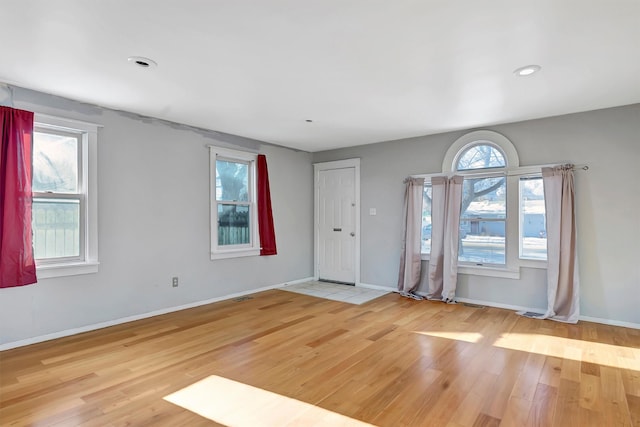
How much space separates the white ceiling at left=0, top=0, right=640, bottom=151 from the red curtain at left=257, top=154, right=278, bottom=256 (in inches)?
56.9

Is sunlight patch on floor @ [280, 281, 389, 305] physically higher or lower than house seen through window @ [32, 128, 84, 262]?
lower

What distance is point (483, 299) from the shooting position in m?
4.75

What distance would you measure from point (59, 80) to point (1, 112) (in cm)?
61

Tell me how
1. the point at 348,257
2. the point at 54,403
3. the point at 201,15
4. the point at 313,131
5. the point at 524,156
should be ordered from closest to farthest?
1. the point at 201,15
2. the point at 54,403
3. the point at 524,156
4. the point at 313,131
5. the point at 348,257

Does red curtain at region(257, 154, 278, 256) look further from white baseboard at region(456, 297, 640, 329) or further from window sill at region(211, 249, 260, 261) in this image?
white baseboard at region(456, 297, 640, 329)

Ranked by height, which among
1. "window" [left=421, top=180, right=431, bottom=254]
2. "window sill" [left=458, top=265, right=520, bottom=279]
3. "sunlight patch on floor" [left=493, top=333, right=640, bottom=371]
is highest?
"window" [left=421, top=180, right=431, bottom=254]

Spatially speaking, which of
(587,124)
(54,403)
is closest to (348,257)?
(587,124)

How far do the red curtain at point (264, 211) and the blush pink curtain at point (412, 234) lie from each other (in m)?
2.14

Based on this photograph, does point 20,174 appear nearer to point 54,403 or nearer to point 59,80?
point 59,80

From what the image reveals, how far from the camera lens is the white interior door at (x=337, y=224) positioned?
6105mm

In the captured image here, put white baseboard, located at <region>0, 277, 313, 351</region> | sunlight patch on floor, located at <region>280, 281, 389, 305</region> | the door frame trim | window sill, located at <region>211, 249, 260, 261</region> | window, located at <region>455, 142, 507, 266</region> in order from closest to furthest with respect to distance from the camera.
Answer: white baseboard, located at <region>0, 277, 313, 351</region>, window, located at <region>455, 142, 507, 266</region>, window sill, located at <region>211, 249, 260, 261</region>, sunlight patch on floor, located at <region>280, 281, 389, 305</region>, the door frame trim

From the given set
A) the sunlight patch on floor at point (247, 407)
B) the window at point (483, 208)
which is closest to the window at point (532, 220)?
the window at point (483, 208)

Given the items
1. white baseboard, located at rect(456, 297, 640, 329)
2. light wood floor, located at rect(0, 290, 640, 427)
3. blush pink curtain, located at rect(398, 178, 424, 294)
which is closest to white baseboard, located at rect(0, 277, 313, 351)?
light wood floor, located at rect(0, 290, 640, 427)

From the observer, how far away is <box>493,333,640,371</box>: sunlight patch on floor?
2.94 metres
